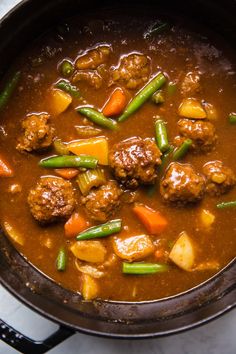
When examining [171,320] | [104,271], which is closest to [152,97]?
[104,271]

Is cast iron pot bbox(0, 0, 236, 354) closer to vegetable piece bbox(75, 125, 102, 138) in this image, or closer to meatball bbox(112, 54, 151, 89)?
meatball bbox(112, 54, 151, 89)

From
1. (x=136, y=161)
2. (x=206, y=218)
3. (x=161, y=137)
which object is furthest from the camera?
(x=206, y=218)

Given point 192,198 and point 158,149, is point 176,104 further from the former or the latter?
point 192,198

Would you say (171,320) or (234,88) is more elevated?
(234,88)

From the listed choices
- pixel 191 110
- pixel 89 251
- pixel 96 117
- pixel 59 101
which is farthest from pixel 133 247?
pixel 59 101

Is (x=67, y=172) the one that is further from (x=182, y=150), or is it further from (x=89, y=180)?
(x=182, y=150)

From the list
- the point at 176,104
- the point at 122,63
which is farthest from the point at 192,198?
the point at 122,63

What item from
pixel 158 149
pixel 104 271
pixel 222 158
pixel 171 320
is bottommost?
pixel 171 320
